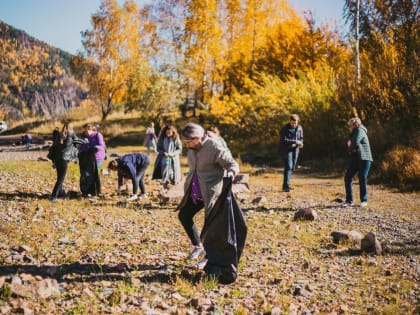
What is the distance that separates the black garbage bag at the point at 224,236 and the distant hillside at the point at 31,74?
11370 centimetres

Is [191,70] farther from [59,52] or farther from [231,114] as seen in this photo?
[59,52]

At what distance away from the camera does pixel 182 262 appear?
5598mm

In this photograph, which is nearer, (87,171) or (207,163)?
(207,163)

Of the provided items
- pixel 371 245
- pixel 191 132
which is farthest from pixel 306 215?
pixel 191 132

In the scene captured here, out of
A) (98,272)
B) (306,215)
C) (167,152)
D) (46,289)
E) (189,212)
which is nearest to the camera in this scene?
(46,289)

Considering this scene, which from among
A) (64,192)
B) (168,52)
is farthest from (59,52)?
(64,192)

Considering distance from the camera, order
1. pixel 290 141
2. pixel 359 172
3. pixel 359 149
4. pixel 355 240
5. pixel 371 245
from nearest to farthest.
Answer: pixel 371 245, pixel 355 240, pixel 359 149, pixel 359 172, pixel 290 141

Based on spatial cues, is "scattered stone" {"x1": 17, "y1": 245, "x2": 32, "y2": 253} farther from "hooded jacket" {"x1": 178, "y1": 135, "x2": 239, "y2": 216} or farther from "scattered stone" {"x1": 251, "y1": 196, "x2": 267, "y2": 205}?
"scattered stone" {"x1": 251, "y1": 196, "x2": 267, "y2": 205}

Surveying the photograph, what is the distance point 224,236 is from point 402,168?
32.5 ft

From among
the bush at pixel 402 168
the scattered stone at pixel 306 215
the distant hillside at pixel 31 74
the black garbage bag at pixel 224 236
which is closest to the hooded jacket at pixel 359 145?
the scattered stone at pixel 306 215

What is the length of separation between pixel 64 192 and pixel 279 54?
17595 millimetres

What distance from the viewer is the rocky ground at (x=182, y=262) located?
13.9 feet

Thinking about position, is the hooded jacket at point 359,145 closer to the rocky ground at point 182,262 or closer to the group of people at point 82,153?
the rocky ground at point 182,262

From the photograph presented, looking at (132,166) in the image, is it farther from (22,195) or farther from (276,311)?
(276,311)
